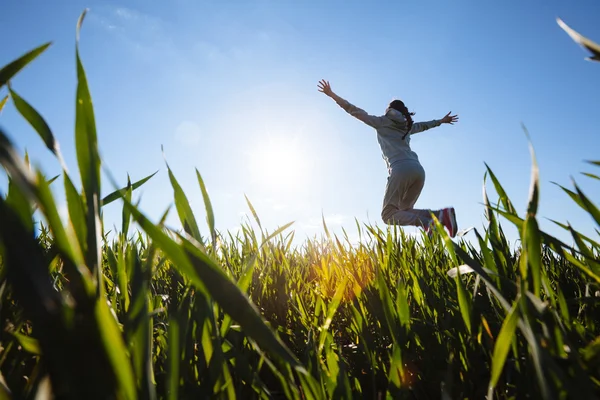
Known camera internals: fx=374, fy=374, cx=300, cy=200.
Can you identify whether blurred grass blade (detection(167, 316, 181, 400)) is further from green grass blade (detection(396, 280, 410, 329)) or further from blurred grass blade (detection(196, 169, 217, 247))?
green grass blade (detection(396, 280, 410, 329))

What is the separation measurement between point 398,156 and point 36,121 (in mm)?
5973

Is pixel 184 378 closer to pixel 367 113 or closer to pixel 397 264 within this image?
pixel 397 264

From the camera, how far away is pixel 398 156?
599 centimetres

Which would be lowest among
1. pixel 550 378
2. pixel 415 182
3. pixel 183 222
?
pixel 550 378

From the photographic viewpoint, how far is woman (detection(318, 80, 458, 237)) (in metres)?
5.87

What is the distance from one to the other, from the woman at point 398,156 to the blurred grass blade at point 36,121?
18.4 ft

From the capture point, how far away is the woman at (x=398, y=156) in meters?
5.87

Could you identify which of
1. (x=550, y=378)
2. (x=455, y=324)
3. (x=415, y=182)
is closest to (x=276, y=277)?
(x=455, y=324)

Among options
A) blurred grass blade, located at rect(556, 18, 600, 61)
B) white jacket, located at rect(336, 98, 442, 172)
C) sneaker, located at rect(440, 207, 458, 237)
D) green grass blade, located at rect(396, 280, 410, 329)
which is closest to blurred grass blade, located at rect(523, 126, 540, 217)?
blurred grass blade, located at rect(556, 18, 600, 61)

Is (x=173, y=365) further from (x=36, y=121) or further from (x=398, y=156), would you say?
(x=398, y=156)

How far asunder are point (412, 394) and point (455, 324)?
0.16 meters

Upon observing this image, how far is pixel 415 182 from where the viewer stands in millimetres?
6008

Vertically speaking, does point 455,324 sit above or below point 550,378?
above

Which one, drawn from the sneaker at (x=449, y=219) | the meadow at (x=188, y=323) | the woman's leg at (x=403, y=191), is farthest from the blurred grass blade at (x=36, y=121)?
the woman's leg at (x=403, y=191)
